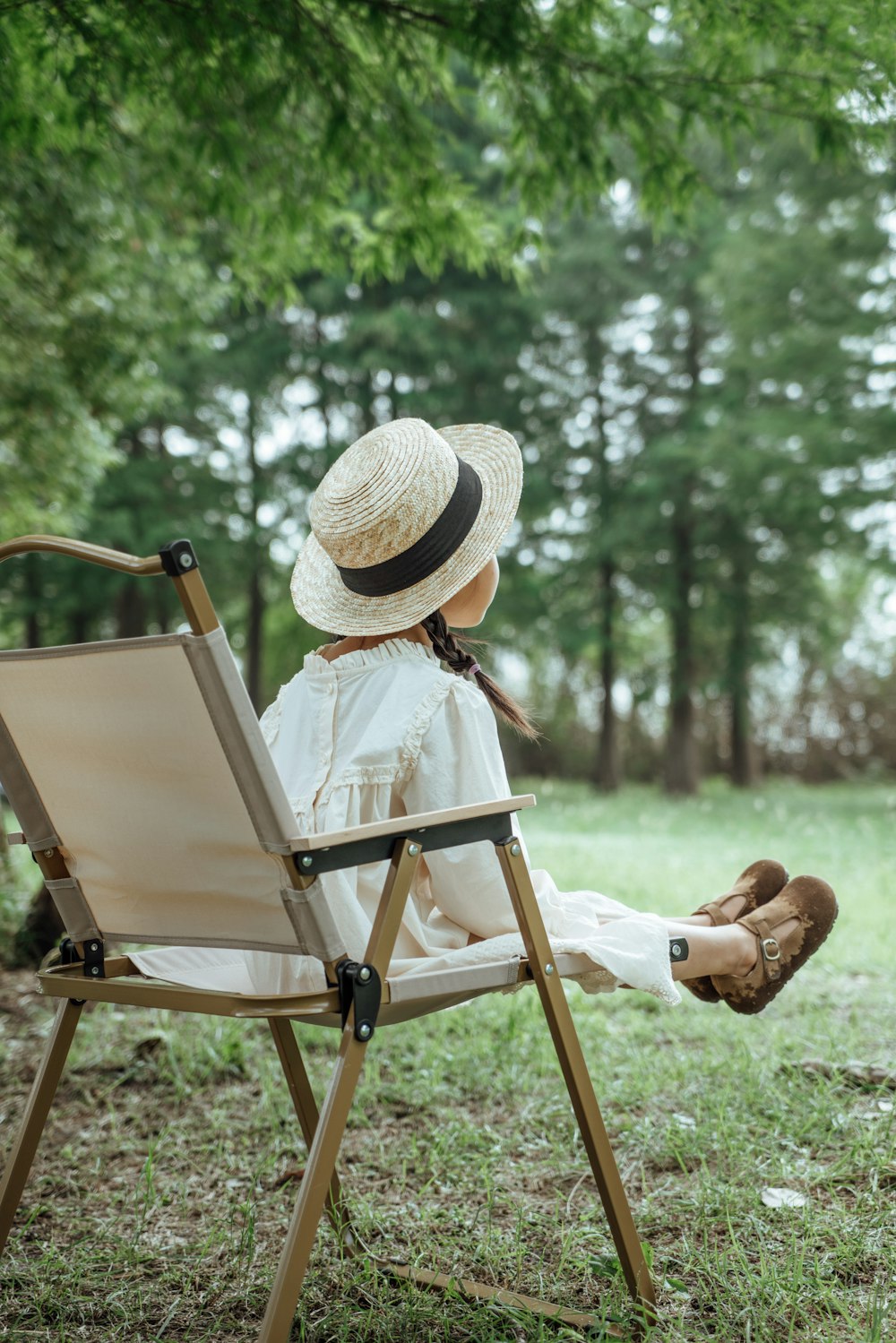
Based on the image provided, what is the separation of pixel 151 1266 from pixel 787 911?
1450 millimetres

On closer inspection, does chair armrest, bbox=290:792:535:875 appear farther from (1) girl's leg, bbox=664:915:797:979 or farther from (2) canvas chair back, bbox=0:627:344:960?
(1) girl's leg, bbox=664:915:797:979

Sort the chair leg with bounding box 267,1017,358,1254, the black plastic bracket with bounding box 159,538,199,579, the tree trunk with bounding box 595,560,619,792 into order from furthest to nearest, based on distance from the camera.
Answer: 1. the tree trunk with bounding box 595,560,619,792
2. the chair leg with bounding box 267,1017,358,1254
3. the black plastic bracket with bounding box 159,538,199,579

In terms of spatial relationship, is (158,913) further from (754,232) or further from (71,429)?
(754,232)

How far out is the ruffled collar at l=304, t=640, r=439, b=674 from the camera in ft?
6.87

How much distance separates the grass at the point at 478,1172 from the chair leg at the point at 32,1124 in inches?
8.4

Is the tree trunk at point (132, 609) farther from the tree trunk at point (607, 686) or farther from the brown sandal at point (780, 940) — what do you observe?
the brown sandal at point (780, 940)

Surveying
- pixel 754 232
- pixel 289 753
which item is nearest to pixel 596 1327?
pixel 289 753

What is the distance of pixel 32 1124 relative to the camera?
1.87 meters

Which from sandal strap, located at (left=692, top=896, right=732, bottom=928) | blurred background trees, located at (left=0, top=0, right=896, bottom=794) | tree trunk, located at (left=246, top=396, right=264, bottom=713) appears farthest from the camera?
tree trunk, located at (left=246, top=396, right=264, bottom=713)

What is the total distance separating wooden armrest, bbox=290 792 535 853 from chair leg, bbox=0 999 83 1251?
0.65 m

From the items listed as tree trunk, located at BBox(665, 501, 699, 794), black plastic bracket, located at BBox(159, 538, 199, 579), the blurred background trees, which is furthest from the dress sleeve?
tree trunk, located at BBox(665, 501, 699, 794)

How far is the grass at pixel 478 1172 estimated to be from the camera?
1916mm

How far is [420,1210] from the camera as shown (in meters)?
2.36

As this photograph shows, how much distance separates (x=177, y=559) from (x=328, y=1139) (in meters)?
0.82
